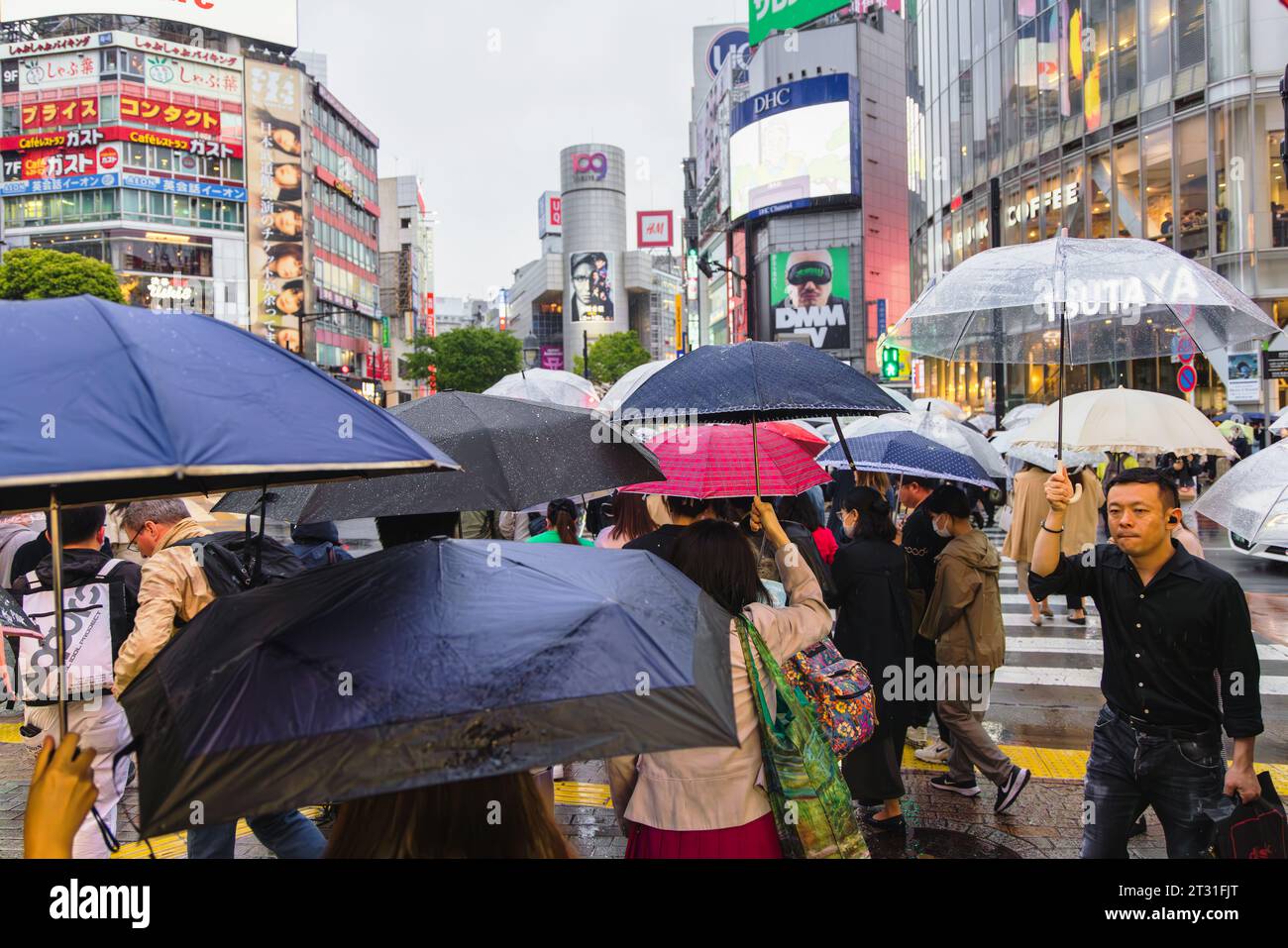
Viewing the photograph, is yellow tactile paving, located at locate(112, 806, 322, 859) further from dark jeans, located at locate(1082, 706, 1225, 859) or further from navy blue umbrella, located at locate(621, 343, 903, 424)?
dark jeans, located at locate(1082, 706, 1225, 859)

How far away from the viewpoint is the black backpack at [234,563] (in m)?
4.09

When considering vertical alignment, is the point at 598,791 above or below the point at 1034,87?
below

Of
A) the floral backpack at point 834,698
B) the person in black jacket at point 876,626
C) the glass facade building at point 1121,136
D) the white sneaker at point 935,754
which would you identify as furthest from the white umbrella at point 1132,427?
the glass facade building at point 1121,136

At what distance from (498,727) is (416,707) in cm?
16

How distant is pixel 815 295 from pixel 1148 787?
69740mm

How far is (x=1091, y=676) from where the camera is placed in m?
8.73

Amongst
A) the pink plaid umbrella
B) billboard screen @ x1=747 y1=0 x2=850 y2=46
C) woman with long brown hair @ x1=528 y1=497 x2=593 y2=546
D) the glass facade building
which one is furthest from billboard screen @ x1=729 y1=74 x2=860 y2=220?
the pink plaid umbrella

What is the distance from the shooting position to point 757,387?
4.55 metres

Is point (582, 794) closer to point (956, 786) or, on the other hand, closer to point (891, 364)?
point (956, 786)

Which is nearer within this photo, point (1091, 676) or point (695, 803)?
point (695, 803)

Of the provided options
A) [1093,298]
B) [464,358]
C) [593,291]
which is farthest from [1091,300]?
[593,291]

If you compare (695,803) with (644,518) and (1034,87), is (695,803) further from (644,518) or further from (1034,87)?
(1034,87)
